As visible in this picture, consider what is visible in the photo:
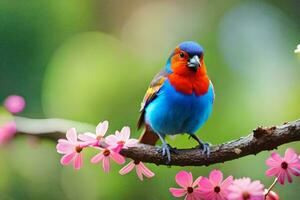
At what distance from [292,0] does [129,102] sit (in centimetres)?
191

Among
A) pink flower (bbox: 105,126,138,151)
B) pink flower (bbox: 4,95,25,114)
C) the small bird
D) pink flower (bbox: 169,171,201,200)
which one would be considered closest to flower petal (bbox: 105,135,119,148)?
pink flower (bbox: 105,126,138,151)

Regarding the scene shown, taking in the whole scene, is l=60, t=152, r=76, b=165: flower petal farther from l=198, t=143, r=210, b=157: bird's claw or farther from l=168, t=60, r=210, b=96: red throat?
l=168, t=60, r=210, b=96: red throat

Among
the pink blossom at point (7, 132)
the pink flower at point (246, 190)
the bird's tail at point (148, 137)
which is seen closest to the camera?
the pink flower at point (246, 190)

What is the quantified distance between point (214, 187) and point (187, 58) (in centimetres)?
49

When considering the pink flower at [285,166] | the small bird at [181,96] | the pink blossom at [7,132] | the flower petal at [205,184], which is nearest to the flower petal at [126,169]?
the flower petal at [205,184]

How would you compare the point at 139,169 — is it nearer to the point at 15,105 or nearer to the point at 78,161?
the point at 78,161

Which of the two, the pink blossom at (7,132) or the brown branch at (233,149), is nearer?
the brown branch at (233,149)

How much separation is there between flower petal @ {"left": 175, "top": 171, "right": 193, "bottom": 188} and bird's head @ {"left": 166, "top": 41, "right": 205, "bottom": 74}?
426 mm

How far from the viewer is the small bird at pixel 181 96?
4.57 feet

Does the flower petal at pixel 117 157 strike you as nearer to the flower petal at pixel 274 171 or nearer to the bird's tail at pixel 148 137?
the flower petal at pixel 274 171

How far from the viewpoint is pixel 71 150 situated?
990 mm

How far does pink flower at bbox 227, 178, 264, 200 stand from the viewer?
86cm

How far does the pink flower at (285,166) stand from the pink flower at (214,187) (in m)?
0.08

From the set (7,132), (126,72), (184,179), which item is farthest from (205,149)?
(126,72)
